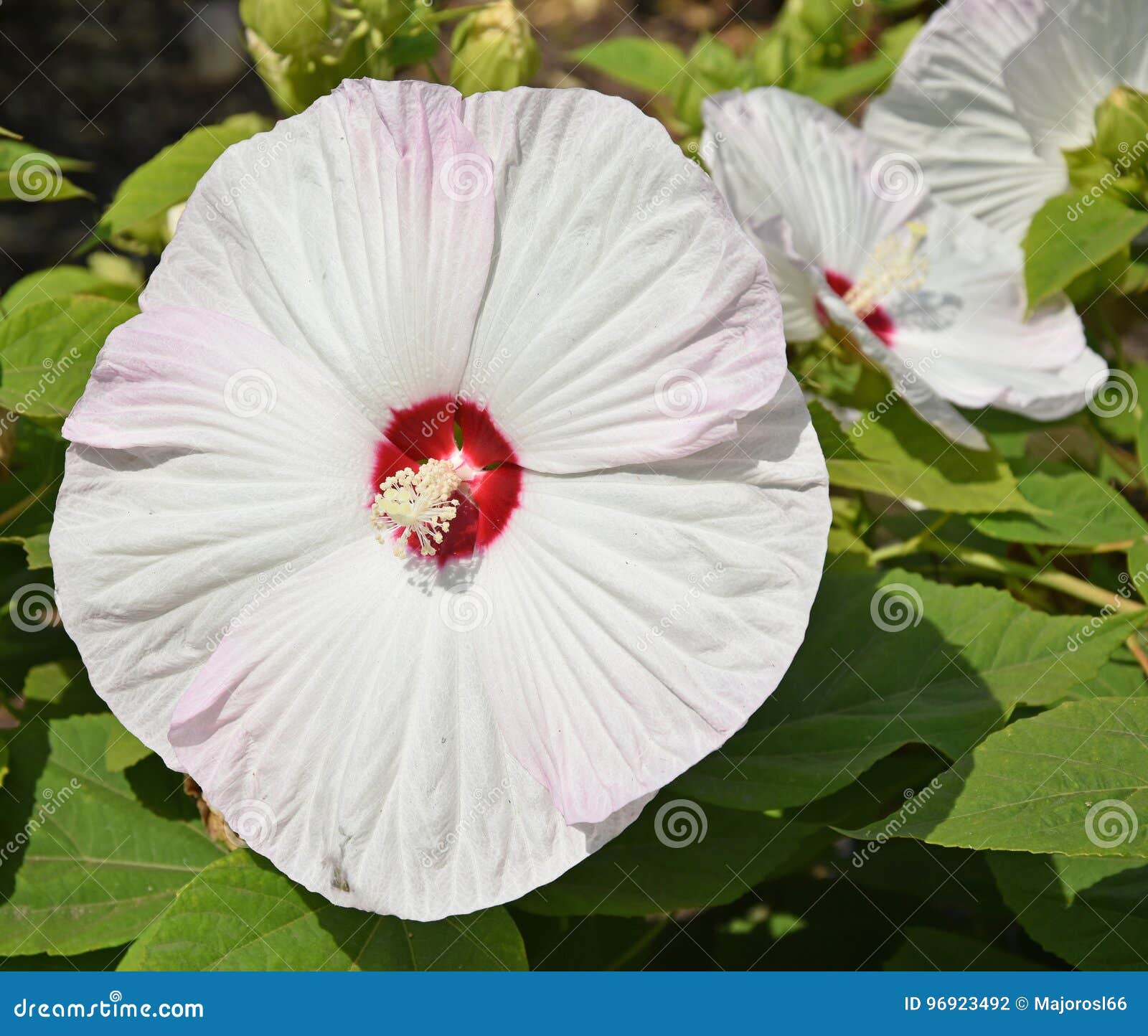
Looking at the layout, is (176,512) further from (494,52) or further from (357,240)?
(494,52)

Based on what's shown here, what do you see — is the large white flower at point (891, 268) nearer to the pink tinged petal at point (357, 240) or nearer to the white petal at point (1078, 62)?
the white petal at point (1078, 62)

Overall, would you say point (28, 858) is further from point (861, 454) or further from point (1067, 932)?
point (1067, 932)

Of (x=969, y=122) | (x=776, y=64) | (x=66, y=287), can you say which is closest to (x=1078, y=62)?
(x=969, y=122)

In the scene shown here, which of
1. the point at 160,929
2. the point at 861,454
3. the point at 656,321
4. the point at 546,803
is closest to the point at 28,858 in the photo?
the point at 160,929

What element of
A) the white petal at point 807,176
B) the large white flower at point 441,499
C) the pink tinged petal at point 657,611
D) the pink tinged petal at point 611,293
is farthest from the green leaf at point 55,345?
the white petal at point 807,176

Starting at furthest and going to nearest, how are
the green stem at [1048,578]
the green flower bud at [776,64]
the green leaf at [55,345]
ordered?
the green flower bud at [776,64] → the green stem at [1048,578] → the green leaf at [55,345]

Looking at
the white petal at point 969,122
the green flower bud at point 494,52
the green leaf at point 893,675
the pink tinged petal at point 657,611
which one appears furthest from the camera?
the white petal at point 969,122

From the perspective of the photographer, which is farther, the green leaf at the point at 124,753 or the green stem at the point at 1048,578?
the green stem at the point at 1048,578

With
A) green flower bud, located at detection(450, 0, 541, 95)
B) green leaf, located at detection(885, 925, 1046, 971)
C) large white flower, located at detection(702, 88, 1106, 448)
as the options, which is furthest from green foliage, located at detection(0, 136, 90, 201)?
green leaf, located at detection(885, 925, 1046, 971)
